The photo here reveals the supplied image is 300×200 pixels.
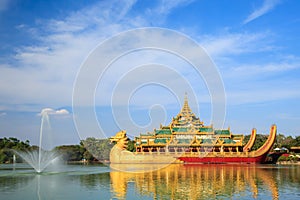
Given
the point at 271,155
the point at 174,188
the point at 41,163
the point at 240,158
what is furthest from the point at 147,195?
the point at 271,155

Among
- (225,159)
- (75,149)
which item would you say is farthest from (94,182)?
(75,149)

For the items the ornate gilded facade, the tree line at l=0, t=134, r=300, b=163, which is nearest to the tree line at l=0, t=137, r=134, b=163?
the tree line at l=0, t=134, r=300, b=163

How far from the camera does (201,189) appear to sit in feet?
60.2

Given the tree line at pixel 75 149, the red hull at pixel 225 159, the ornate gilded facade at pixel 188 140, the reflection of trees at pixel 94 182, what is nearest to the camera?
the reflection of trees at pixel 94 182

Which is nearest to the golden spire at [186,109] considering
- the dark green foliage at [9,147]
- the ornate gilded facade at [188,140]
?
the ornate gilded facade at [188,140]

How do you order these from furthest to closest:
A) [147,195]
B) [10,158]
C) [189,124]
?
[10,158] → [189,124] → [147,195]

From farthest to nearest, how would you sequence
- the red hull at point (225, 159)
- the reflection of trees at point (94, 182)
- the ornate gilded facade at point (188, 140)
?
the ornate gilded facade at point (188, 140) → the red hull at point (225, 159) → the reflection of trees at point (94, 182)

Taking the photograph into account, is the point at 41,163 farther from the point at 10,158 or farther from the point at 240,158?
the point at 10,158

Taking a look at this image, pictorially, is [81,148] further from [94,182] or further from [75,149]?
[94,182]

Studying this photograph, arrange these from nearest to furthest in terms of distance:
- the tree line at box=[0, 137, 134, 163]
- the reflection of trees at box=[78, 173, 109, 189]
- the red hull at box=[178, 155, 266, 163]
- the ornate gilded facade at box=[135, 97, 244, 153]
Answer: the reflection of trees at box=[78, 173, 109, 189] < the red hull at box=[178, 155, 266, 163] < the ornate gilded facade at box=[135, 97, 244, 153] < the tree line at box=[0, 137, 134, 163]

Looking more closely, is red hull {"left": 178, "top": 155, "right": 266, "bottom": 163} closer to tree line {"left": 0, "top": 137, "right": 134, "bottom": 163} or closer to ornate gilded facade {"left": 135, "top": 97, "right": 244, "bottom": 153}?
ornate gilded facade {"left": 135, "top": 97, "right": 244, "bottom": 153}

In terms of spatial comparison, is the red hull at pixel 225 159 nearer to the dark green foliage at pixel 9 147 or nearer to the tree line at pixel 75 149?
the tree line at pixel 75 149

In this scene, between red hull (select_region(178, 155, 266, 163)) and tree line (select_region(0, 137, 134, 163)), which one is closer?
red hull (select_region(178, 155, 266, 163))

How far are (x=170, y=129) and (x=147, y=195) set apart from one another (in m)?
34.9
